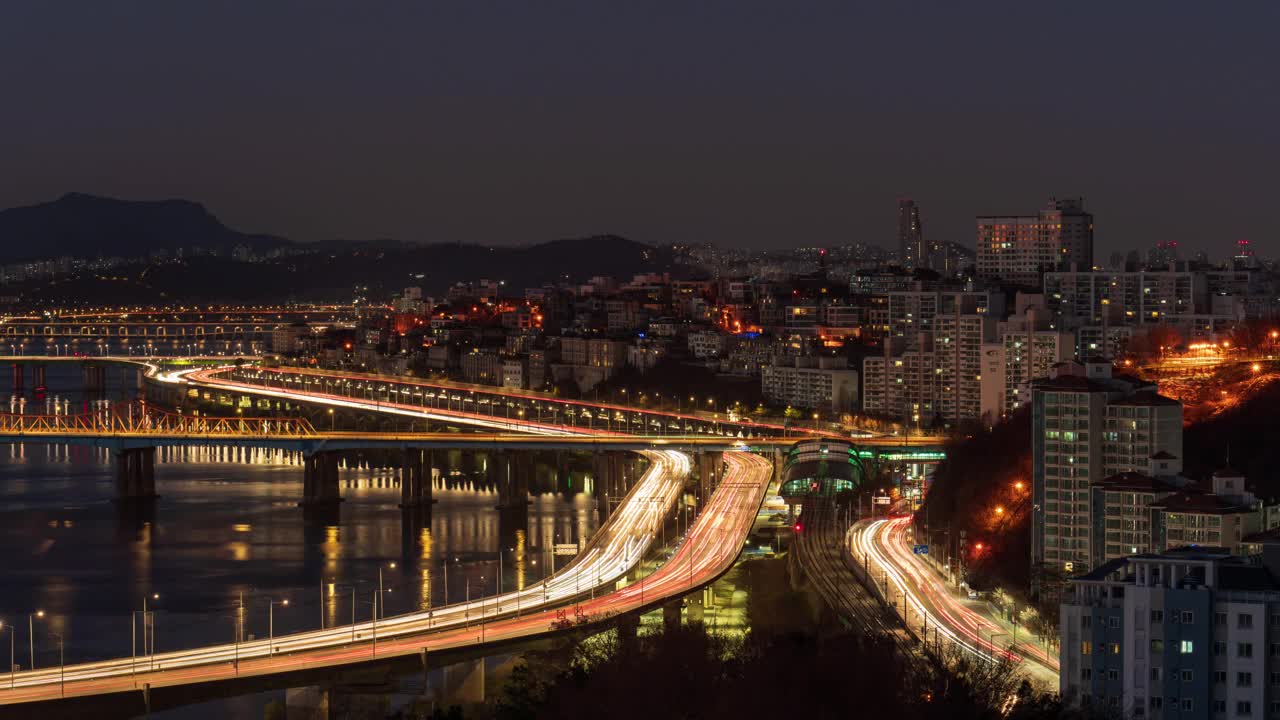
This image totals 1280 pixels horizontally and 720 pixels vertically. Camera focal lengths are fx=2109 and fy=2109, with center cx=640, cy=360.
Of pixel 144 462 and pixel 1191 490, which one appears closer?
pixel 1191 490

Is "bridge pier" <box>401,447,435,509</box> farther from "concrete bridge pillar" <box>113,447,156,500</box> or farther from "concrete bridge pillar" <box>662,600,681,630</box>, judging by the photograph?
"concrete bridge pillar" <box>662,600,681,630</box>

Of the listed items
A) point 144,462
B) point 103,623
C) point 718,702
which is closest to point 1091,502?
point 718,702

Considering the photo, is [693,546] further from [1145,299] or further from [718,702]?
[1145,299]

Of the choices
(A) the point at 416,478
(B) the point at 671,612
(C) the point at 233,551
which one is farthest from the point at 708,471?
(B) the point at 671,612

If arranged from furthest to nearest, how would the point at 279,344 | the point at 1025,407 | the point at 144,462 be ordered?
1. the point at 279,344
2. the point at 144,462
3. the point at 1025,407

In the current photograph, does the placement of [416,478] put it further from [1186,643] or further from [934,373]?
[1186,643]

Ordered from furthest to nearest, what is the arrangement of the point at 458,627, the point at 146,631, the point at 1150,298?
the point at 1150,298 < the point at 146,631 < the point at 458,627

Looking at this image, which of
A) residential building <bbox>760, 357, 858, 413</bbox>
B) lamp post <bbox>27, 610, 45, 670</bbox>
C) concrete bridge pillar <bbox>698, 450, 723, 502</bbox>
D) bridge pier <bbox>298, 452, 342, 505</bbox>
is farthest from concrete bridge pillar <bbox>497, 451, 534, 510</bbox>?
lamp post <bbox>27, 610, 45, 670</bbox>
